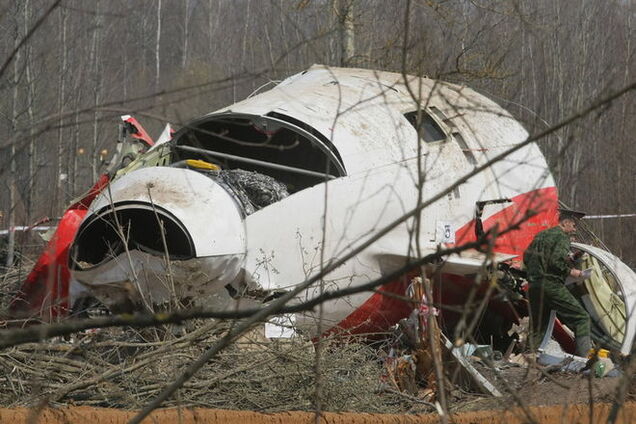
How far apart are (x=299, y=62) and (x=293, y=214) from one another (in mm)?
18019

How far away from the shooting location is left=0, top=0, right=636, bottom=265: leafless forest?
714 cm

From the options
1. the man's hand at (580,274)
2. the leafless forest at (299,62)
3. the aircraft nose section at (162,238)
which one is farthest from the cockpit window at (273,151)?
the man's hand at (580,274)


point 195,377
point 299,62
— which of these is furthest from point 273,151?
point 299,62

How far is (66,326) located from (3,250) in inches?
407

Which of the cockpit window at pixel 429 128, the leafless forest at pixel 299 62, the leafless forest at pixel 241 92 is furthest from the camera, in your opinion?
the cockpit window at pixel 429 128

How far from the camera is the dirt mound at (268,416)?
5527mm

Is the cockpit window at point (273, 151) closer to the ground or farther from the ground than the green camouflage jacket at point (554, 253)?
farther from the ground

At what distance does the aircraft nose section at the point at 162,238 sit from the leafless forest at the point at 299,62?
1.67 feet

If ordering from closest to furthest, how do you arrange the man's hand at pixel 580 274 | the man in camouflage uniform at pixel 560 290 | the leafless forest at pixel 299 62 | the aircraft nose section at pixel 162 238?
the leafless forest at pixel 299 62, the aircraft nose section at pixel 162 238, the man in camouflage uniform at pixel 560 290, the man's hand at pixel 580 274

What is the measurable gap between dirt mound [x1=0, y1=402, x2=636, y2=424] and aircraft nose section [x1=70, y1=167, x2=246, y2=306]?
1.56m

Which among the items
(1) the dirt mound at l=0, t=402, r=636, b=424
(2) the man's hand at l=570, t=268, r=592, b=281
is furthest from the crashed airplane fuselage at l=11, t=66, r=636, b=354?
(1) the dirt mound at l=0, t=402, r=636, b=424

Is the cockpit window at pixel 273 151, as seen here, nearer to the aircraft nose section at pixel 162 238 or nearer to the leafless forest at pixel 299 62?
the aircraft nose section at pixel 162 238

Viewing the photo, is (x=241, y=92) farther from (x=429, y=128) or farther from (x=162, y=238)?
(x=162, y=238)

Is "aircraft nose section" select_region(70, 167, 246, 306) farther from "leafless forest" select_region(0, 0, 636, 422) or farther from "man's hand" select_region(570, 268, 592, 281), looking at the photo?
"man's hand" select_region(570, 268, 592, 281)
